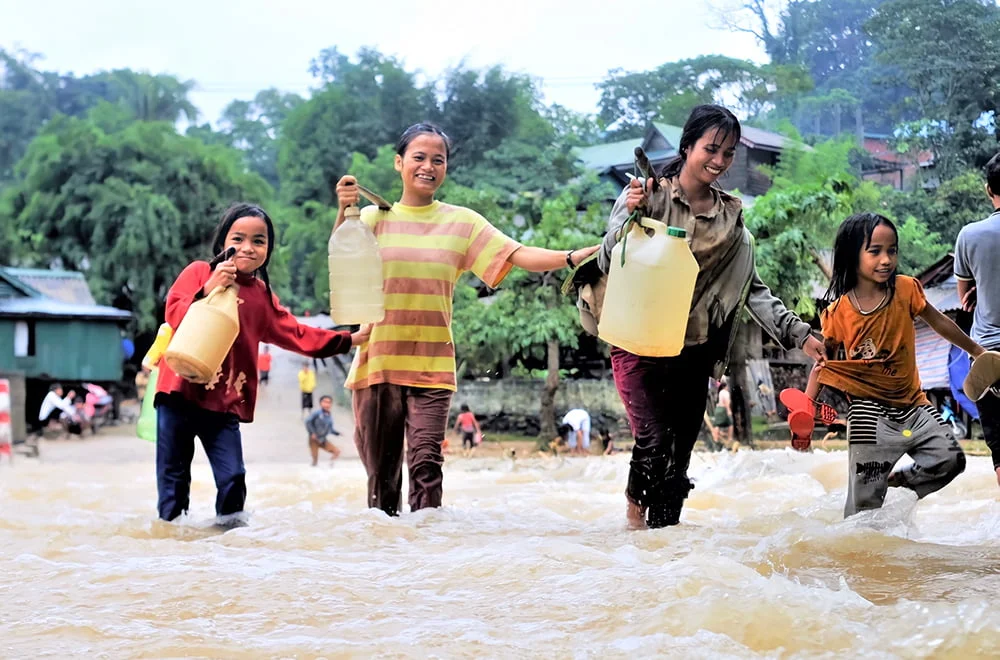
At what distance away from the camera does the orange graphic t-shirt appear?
3.96 m

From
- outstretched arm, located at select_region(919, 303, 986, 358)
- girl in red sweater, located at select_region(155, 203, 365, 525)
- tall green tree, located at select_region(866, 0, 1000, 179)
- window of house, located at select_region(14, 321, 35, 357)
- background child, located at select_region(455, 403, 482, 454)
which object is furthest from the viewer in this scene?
window of house, located at select_region(14, 321, 35, 357)

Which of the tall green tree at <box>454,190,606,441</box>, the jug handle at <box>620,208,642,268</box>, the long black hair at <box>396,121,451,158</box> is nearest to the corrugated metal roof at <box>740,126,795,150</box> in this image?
the tall green tree at <box>454,190,606,441</box>

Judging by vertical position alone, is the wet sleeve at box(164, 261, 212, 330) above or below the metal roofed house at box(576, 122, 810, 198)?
below

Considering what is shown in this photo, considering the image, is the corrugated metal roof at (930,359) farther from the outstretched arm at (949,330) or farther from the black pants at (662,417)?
the black pants at (662,417)

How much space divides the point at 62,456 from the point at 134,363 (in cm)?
1269

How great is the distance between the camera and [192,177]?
2841cm

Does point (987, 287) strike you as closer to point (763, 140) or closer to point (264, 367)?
point (763, 140)

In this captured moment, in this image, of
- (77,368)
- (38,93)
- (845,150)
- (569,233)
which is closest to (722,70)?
(845,150)

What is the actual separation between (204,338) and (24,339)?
2224 cm

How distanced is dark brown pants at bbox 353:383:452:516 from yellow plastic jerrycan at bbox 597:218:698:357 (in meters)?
0.91

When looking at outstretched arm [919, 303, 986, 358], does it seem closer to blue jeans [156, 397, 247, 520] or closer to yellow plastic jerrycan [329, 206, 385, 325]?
yellow plastic jerrycan [329, 206, 385, 325]

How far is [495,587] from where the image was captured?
115 inches

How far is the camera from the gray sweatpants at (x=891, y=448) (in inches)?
153

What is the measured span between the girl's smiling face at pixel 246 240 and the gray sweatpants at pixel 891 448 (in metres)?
2.23
